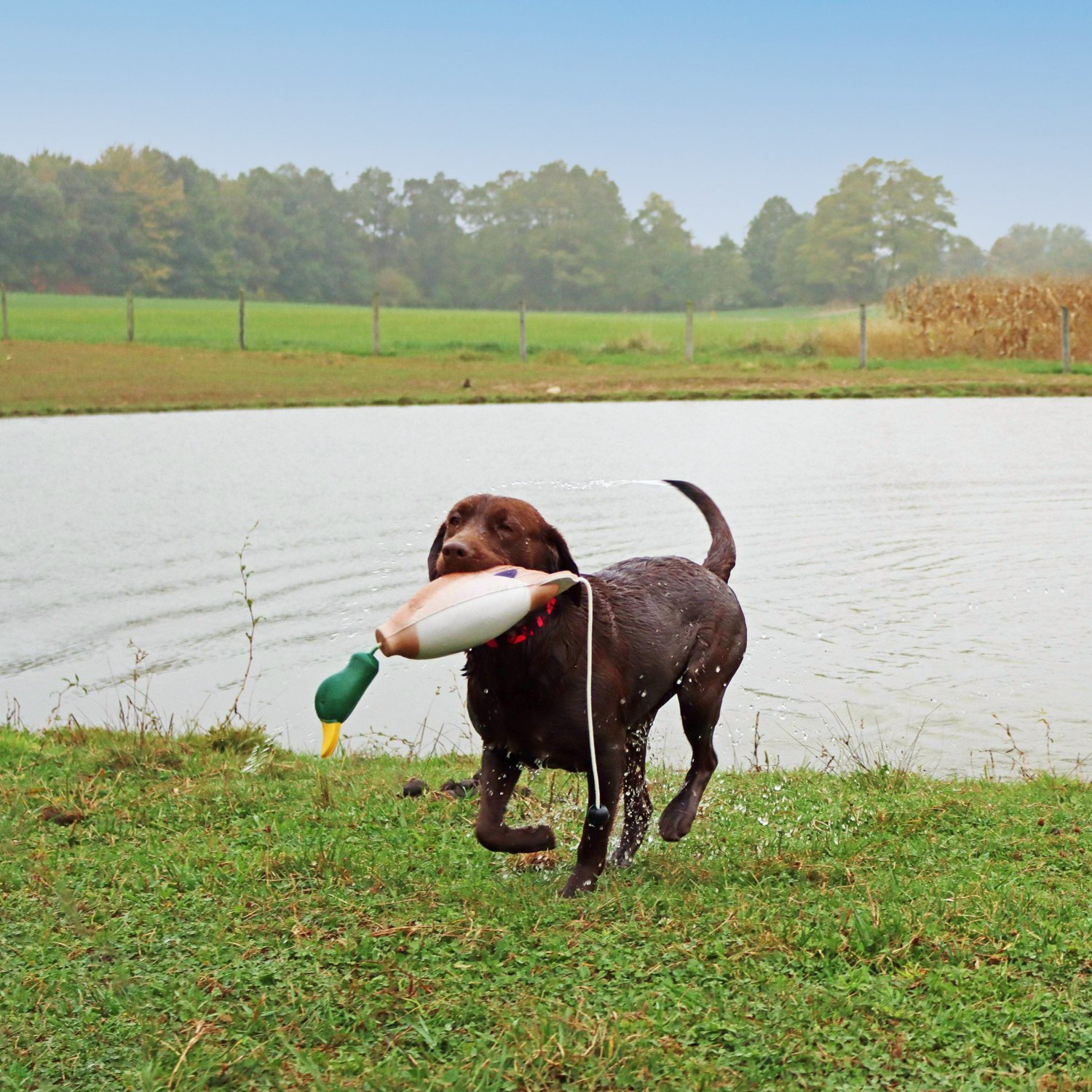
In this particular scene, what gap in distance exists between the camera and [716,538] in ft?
19.2

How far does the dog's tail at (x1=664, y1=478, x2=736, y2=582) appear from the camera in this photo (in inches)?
227

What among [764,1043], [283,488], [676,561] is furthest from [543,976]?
[283,488]

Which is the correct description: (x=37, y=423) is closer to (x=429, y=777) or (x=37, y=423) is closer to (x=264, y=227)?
(x=429, y=777)

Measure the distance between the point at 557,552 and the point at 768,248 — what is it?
12739 cm

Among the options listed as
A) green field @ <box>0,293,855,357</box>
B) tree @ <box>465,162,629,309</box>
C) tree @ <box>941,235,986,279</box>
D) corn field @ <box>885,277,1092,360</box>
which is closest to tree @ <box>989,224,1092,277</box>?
tree @ <box>941,235,986,279</box>

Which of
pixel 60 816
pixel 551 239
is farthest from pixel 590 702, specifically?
pixel 551 239

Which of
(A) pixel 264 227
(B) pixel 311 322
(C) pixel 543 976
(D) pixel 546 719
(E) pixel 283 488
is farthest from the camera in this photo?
(A) pixel 264 227

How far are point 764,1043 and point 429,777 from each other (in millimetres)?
3016

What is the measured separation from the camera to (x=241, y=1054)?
11.3 feet

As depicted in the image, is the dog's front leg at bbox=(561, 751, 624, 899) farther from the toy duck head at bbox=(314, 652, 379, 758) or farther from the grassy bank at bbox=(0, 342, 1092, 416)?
the grassy bank at bbox=(0, 342, 1092, 416)

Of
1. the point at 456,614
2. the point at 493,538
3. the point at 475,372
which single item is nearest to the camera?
the point at 456,614

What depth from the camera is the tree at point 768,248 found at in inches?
4697

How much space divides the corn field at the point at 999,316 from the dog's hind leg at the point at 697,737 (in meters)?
27.3

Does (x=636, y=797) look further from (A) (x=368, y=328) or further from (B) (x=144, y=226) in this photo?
(B) (x=144, y=226)
